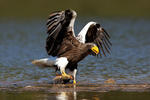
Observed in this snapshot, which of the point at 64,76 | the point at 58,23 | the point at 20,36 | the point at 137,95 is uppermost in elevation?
the point at 20,36

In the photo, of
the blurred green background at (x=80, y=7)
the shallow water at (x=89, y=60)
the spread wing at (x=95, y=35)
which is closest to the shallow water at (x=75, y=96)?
the shallow water at (x=89, y=60)

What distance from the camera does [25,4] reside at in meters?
42.8

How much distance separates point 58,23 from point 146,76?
9.62 ft

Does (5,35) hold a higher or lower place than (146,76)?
higher

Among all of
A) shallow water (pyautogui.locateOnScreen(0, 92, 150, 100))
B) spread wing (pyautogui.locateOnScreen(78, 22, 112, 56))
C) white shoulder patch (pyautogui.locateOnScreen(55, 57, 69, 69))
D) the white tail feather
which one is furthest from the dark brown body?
shallow water (pyautogui.locateOnScreen(0, 92, 150, 100))

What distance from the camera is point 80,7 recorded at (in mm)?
41625

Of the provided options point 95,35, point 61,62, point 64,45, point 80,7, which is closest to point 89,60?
point 95,35

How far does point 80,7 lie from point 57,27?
29.6 metres

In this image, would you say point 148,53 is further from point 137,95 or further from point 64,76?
point 137,95

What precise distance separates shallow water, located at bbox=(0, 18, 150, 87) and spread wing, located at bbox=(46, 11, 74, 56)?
44.8 inches

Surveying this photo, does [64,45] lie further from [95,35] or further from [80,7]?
[80,7]

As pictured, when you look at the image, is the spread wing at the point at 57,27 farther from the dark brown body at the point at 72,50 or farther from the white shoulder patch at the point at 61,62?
the white shoulder patch at the point at 61,62

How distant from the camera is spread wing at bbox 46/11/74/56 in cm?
1205

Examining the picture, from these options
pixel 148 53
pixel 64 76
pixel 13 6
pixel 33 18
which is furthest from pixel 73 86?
pixel 13 6
